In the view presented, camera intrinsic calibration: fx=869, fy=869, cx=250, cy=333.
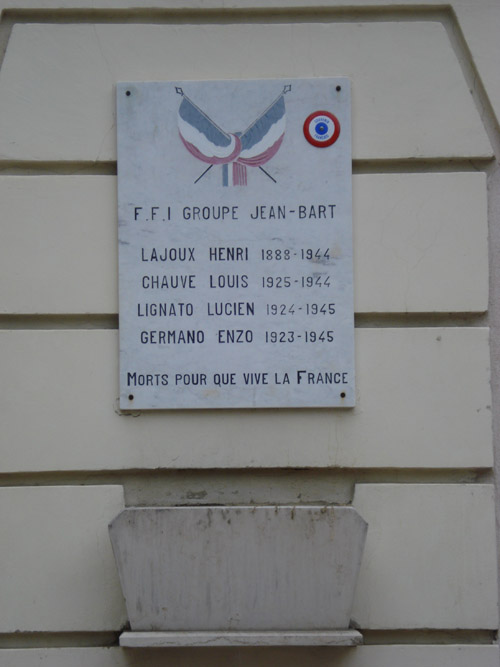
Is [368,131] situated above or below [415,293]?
above

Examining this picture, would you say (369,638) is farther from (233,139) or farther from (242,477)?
(233,139)

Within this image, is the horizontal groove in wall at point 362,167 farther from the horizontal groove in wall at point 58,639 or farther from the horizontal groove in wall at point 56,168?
the horizontal groove in wall at point 58,639

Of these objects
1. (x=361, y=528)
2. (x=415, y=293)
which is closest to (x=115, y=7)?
(x=415, y=293)

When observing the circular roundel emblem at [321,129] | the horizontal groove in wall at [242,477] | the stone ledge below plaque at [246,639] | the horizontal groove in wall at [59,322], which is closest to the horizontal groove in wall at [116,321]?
the horizontal groove in wall at [59,322]

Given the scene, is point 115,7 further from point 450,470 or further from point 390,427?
point 450,470

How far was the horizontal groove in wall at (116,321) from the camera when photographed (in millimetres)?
3068

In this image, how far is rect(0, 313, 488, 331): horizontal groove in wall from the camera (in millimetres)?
3068

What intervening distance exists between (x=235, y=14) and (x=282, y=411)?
4.72ft

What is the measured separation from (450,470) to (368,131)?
1.23 metres

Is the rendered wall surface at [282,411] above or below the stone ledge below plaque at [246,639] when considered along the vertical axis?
above

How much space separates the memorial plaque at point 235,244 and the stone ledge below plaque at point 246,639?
0.75 metres

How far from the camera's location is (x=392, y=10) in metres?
3.15

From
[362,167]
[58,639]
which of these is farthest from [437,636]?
[362,167]

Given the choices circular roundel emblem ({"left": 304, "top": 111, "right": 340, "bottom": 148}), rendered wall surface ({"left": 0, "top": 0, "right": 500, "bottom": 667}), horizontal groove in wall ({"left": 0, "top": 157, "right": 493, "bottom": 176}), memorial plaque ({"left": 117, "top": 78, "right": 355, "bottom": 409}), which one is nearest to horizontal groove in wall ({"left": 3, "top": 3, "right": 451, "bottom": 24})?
rendered wall surface ({"left": 0, "top": 0, "right": 500, "bottom": 667})
